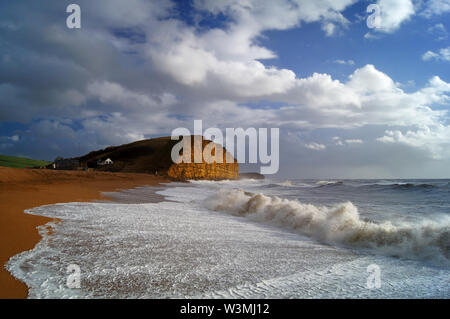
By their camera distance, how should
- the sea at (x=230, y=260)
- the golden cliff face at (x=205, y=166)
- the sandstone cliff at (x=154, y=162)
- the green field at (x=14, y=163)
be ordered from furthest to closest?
the golden cliff face at (x=205, y=166), the sandstone cliff at (x=154, y=162), the green field at (x=14, y=163), the sea at (x=230, y=260)

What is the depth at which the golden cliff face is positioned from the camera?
58.5 m

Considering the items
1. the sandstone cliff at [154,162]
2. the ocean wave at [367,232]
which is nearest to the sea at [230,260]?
the ocean wave at [367,232]

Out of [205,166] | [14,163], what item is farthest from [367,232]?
[205,166]

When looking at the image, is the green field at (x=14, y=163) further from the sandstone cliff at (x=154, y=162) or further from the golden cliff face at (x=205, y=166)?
the golden cliff face at (x=205, y=166)

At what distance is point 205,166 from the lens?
213ft

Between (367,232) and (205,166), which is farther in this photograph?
(205,166)

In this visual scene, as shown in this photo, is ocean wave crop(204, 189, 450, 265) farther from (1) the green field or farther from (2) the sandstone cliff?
(1) the green field

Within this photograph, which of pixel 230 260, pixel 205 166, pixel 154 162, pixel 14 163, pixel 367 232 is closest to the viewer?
pixel 230 260

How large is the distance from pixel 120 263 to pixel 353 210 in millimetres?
5601

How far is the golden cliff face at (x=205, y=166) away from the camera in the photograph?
2302 inches

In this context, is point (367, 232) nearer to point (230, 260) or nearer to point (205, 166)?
point (230, 260)

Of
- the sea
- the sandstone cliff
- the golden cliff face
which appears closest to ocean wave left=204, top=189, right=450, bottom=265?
the sea
